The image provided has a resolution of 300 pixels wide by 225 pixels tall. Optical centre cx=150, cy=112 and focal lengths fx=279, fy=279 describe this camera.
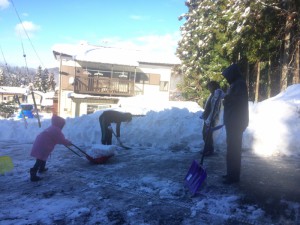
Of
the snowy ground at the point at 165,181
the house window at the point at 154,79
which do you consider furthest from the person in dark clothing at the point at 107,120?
the house window at the point at 154,79

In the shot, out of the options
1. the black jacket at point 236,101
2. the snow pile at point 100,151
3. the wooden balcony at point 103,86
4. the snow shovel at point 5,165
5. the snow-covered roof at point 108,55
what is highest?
the snow-covered roof at point 108,55

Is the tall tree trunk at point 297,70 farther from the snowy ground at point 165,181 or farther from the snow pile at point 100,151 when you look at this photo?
the snow pile at point 100,151

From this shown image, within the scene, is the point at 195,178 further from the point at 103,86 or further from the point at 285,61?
the point at 103,86

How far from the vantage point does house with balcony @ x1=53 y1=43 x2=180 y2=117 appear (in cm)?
2316

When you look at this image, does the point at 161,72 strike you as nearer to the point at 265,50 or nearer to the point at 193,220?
the point at 265,50

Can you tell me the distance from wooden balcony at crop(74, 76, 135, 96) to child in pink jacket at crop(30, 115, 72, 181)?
1774cm

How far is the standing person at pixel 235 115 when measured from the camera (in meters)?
4.49

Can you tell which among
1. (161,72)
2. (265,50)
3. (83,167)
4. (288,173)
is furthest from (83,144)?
(161,72)

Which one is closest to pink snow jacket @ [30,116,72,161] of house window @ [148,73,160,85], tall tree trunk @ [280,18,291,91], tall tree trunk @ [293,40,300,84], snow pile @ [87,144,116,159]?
snow pile @ [87,144,116,159]

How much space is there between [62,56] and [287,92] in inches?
752

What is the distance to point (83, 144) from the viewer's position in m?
9.12

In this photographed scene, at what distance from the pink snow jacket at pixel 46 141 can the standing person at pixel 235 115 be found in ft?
10.5

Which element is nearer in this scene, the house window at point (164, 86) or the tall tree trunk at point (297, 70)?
the tall tree trunk at point (297, 70)

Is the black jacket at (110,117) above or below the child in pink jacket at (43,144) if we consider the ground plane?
above
